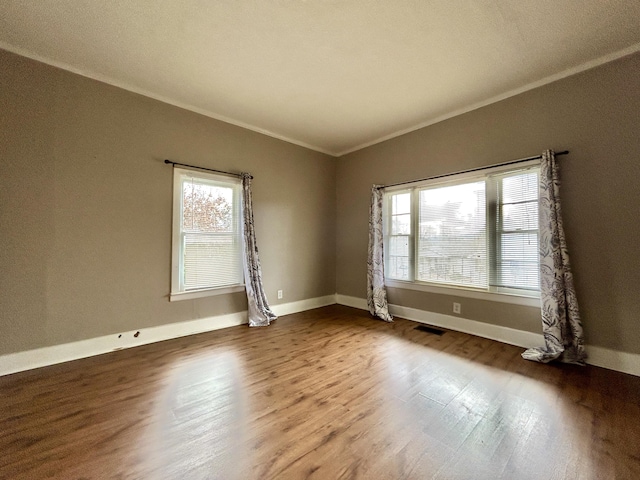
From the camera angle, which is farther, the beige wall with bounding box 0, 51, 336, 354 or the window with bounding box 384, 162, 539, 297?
the window with bounding box 384, 162, 539, 297

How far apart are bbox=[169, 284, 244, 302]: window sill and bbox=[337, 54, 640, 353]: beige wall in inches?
122

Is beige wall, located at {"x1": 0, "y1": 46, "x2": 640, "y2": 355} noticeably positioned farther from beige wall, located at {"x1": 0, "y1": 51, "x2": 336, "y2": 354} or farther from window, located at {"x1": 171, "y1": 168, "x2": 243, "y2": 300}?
window, located at {"x1": 171, "y1": 168, "x2": 243, "y2": 300}

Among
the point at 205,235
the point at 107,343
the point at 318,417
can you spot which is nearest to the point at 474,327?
the point at 318,417

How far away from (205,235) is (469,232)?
3.46 m

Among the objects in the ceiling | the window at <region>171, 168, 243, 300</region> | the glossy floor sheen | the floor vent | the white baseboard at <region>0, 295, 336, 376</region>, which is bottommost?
the glossy floor sheen

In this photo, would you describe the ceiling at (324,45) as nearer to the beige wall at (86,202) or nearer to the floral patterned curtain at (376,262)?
the beige wall at (86,202)

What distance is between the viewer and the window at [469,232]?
2840mm

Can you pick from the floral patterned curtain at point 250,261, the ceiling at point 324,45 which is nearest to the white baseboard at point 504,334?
the floral patterned curtain at point 250,261

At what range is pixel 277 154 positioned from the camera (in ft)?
13.4

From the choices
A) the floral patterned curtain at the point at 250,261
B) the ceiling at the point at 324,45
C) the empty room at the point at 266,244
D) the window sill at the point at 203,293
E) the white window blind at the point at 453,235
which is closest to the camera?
the empty room at the point at 266,244

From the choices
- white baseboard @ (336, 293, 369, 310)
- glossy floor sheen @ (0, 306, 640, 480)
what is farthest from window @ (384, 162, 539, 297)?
glossy floor sheen @ (0, 306, 640, 480)

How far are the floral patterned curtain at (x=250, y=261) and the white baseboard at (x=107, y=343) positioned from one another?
0.22 metres

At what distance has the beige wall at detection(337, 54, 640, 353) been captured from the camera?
7.39ft

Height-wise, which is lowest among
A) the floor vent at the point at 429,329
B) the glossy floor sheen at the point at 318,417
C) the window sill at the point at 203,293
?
the glossy floor sheen at the point at 318,417
